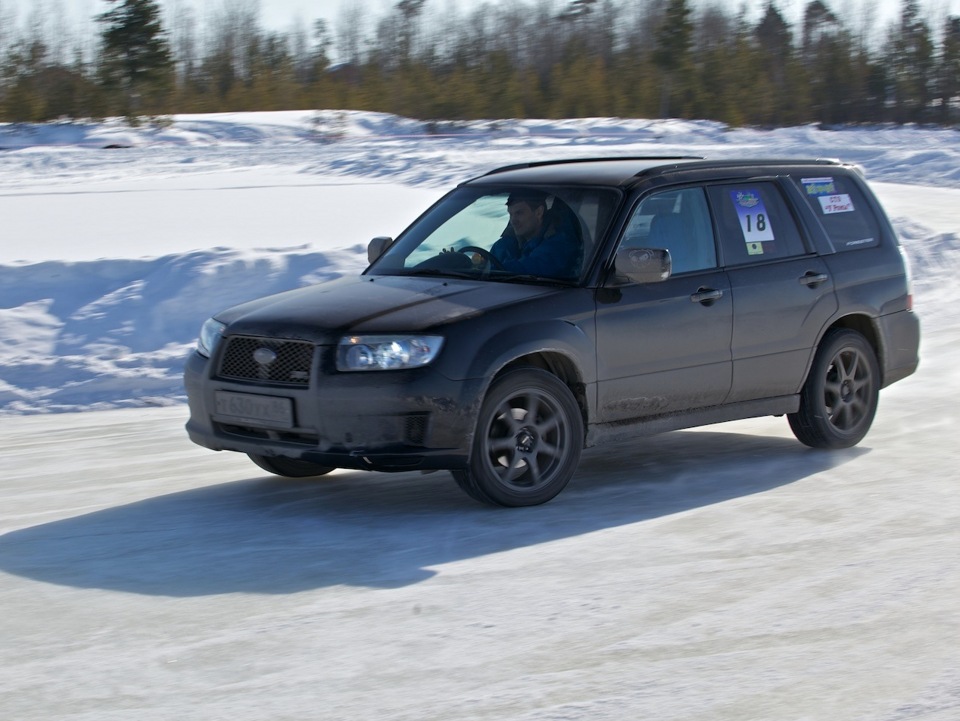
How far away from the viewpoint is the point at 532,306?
6.69 meters

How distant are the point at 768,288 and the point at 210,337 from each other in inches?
115

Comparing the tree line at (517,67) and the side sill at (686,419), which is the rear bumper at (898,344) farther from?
the tree line at (517,67)

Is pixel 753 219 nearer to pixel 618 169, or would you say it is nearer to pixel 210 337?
pixel 618 169

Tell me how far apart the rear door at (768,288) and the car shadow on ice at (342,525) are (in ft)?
1.76

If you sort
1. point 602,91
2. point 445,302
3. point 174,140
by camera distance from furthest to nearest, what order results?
point 602,91 < point 174,140 < point 445,302

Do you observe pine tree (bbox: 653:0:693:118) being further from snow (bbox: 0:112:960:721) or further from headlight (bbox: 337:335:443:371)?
headlight (bbox: 337:335:443:371)

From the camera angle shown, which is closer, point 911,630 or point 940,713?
point 940,713

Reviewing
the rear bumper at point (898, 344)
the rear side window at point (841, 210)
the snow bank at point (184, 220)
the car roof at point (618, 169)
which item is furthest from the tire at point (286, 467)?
the rear bumper at point (898, 344)

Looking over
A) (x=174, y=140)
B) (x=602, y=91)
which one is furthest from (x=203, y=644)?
(x=602, y=91)

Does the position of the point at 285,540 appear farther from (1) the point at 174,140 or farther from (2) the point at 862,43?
(2) the point at 862,43

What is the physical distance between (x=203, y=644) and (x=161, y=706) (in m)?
0.58

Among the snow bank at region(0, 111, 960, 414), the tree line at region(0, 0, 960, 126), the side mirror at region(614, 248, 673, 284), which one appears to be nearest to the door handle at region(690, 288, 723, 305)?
the side mirror at region(614, 248, 673, 284)

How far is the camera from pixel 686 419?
7.34m

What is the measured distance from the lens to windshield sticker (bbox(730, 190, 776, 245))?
7758 mm
